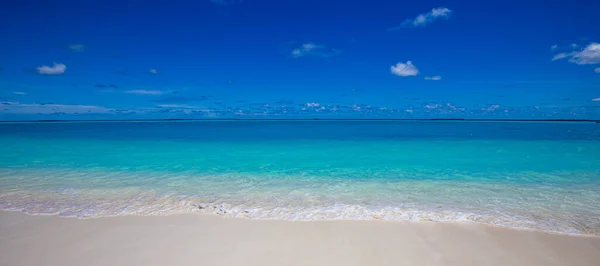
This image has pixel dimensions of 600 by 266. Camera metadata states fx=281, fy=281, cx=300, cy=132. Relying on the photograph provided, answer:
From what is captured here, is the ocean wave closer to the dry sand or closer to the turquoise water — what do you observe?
the turquoise water

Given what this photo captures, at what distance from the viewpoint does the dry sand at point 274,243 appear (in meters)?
3.80

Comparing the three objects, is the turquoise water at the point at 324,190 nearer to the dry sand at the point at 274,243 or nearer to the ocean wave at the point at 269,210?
the ocean wave at the point at 269,210

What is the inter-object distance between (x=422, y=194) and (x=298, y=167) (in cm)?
535

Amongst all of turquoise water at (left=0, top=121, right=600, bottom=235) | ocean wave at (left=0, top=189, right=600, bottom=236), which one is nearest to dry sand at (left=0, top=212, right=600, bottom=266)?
ocean wave at (left=0, top=189, right=600, bottom=236)

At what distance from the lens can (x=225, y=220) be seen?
5176mm

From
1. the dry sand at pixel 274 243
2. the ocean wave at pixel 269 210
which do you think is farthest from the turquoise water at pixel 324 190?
the dry sand at pixel 274 243

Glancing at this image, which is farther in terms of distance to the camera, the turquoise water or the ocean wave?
the turquoise water

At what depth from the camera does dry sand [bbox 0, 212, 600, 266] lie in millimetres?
3799

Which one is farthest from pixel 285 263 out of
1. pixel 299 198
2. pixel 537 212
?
pixel 537 212

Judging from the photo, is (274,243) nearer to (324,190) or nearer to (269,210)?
(269,210)

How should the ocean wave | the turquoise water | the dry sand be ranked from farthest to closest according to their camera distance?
the turquoise water
the ocean wave
the dry sand

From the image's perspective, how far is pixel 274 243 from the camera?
14.0 ft

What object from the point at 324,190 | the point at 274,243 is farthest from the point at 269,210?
the point at 324,190

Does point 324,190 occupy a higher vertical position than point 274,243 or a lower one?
lower
